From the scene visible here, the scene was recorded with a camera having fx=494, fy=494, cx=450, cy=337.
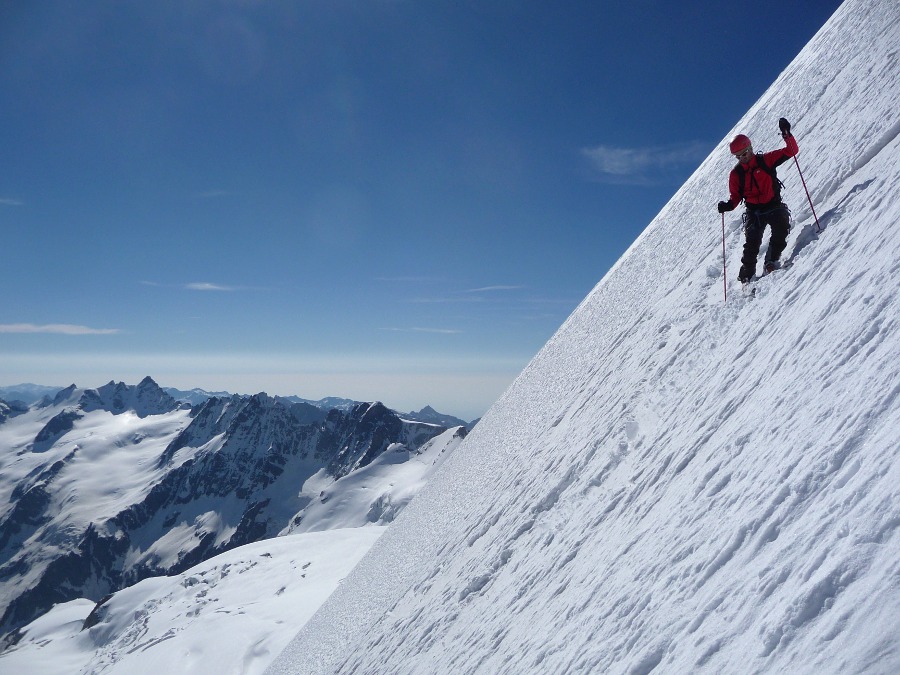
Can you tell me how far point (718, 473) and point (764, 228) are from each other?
3742 mm

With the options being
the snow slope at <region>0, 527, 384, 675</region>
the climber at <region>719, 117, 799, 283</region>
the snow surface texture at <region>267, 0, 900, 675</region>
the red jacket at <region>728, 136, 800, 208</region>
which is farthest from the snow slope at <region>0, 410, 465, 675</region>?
the red jacket at <region>728, 136, 800, 208</region>

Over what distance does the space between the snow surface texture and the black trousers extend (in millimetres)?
237

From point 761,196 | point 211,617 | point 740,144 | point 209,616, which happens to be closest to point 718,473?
point 761,196

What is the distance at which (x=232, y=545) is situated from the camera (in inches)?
7849

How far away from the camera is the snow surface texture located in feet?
8.34

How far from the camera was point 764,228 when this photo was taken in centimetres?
613

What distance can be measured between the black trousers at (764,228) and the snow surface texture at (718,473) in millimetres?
237

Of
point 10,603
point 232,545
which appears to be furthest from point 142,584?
point 10,603

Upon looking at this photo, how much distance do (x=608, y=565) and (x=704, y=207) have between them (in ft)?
30.7

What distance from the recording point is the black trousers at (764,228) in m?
5.96

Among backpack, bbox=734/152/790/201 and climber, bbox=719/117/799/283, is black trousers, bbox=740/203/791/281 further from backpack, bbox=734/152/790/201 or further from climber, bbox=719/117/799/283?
backpack, bbox=734/152/790/201

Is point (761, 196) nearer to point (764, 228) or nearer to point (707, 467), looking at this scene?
point (764, 228)

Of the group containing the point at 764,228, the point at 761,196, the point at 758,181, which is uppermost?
the point at 758,181

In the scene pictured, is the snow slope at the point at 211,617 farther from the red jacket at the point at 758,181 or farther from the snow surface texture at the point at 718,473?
the red jacket at the point at 758,181
